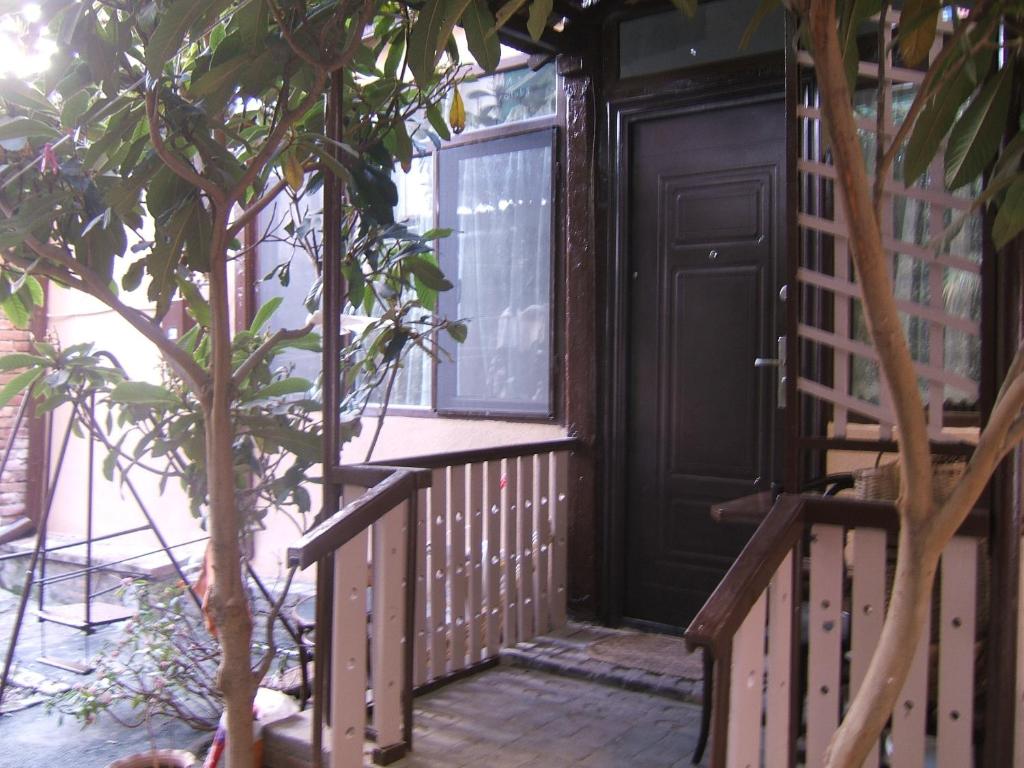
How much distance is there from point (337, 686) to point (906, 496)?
1649 mm

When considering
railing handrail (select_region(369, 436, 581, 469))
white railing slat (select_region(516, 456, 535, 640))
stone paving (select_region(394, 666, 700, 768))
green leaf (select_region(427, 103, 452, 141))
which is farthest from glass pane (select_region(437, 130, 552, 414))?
stone paving (select_region(394, 666, 700, 768))

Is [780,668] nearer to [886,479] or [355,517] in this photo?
[886,479]

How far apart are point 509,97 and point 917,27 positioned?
2.95 meters

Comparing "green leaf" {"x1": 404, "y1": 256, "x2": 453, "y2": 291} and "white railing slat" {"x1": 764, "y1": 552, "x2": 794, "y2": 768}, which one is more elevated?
"green leaf" {"x1": 404, "y1": 256, "x2": 453, "y2": 291}

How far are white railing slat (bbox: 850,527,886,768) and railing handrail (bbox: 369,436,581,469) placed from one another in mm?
1525

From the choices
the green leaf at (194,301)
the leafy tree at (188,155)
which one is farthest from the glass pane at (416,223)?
the green leaf at (194,301)

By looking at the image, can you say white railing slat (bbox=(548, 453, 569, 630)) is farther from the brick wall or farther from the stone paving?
the brick wall

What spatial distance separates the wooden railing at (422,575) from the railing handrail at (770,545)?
3.50ft

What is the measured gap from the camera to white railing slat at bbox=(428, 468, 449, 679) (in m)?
3.46

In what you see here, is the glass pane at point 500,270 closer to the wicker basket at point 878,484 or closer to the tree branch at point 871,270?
the wicker basket at point 878,484

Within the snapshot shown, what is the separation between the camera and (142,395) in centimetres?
326

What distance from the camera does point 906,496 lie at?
5.48ft

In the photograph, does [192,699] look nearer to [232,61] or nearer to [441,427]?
[441,427]

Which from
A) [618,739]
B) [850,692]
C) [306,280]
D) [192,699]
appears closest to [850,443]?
[850,692]
